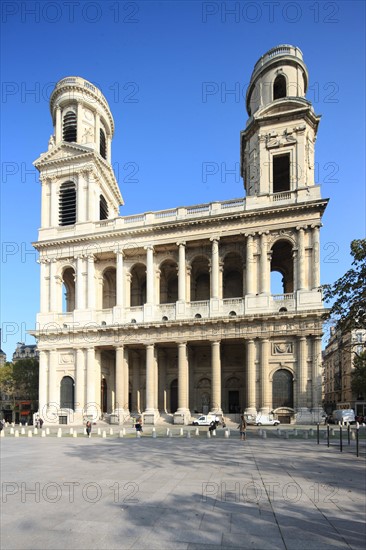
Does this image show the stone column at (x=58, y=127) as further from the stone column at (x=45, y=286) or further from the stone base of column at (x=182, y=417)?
the stone base of column at (x=182, y=417)

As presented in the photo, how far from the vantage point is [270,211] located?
39375mm

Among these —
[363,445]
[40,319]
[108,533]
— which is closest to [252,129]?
[40,319]

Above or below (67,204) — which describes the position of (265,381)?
below

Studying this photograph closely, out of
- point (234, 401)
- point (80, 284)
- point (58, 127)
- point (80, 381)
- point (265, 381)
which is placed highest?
point (58, 127)

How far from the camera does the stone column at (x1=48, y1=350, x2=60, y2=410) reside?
4369cm

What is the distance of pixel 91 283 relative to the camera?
146 feet

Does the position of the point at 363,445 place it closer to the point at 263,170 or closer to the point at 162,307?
the point at 162,307

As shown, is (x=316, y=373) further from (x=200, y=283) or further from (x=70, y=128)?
(x=70, y=128)

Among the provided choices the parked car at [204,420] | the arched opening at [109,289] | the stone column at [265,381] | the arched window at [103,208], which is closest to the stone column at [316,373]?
the stone column at [265,381]

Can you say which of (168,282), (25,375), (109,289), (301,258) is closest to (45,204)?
(109,289)

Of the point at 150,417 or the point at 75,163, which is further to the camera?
the point at 75,163

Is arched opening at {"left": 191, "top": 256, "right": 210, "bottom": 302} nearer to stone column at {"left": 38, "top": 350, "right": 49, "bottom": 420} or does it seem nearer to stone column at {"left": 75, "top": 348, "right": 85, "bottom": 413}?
stone column at {"left": 75, "top": 348, "right": 85, "bottom": 413}

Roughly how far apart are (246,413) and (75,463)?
22765 millimetres

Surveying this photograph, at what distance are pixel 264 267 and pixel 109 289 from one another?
1960 centimetres
